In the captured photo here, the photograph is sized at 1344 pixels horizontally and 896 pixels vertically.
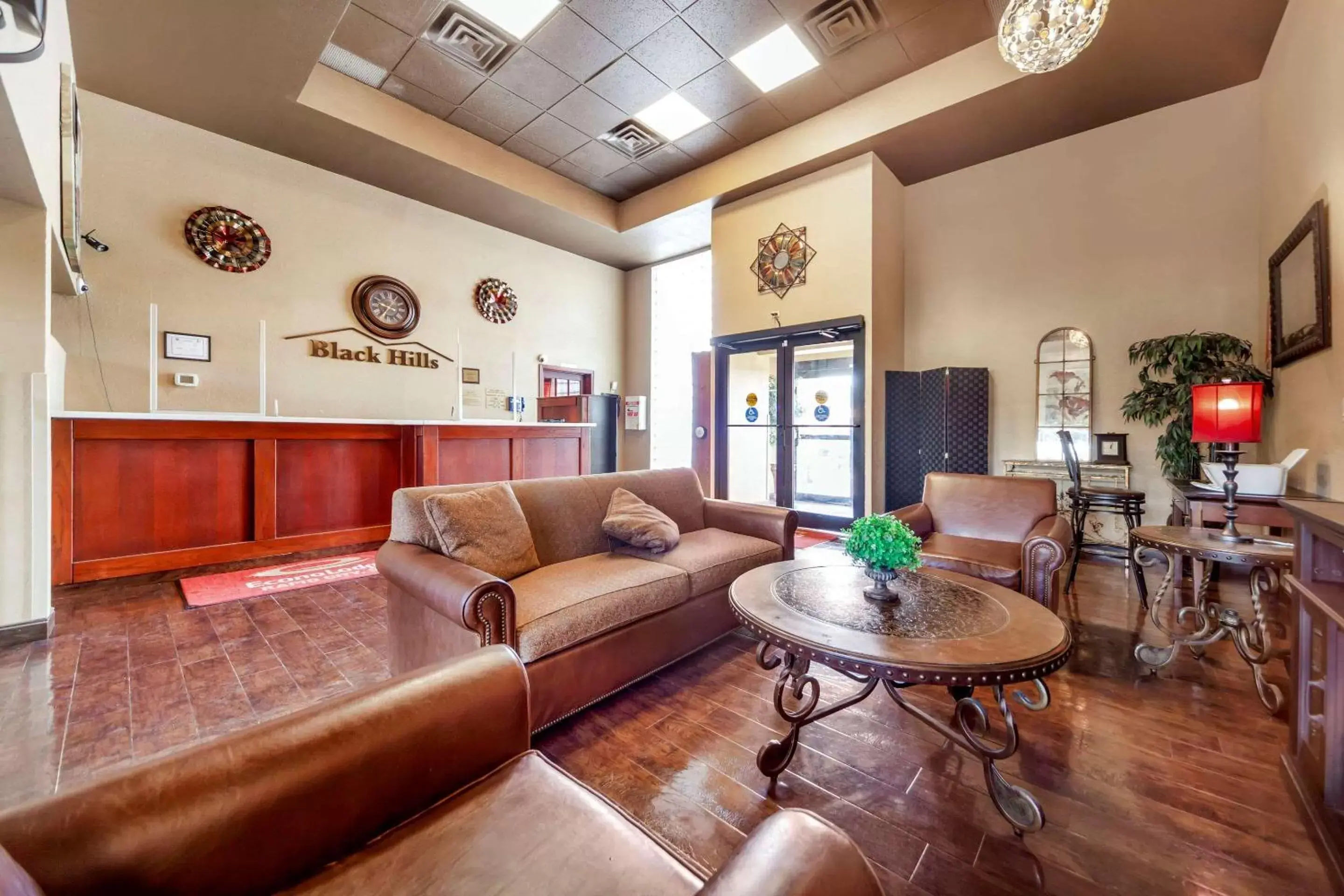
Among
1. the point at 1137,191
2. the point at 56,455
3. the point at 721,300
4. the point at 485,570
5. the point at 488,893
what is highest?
the point at 1137,191

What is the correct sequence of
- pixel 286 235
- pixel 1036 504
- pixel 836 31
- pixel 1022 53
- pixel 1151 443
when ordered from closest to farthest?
1. pixel 1022 53
2. pixel 1036 504
3. pixel 836 31
4. pixel 1151 443
5. pixel 286 235

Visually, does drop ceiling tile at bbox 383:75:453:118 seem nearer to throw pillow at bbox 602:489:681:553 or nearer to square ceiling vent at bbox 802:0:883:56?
square ceiling vent at bbox 802:0:883:56

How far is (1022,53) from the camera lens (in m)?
2.58

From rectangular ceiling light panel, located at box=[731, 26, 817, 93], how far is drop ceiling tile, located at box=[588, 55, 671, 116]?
0.71 metres

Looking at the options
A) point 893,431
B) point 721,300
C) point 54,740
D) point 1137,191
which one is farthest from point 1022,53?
point 54,740

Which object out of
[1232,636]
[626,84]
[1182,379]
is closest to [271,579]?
[626,84]

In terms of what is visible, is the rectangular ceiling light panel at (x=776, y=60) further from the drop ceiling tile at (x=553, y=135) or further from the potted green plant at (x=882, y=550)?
the potted green plant at (x=882, y=550)

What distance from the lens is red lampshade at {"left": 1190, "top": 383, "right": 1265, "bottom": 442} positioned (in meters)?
2.22

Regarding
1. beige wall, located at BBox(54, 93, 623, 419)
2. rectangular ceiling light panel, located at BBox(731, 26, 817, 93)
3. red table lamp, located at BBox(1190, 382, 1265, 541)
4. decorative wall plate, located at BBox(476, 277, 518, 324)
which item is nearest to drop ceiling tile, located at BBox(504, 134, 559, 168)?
beige wall, located at BBox(54, 93, 623, 419)

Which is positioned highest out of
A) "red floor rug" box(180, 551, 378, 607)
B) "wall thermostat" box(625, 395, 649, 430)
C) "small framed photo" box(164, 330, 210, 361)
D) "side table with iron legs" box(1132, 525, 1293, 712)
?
"small framed photo" box(164, 330, 210, 361)

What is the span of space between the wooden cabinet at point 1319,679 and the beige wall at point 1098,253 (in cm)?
337

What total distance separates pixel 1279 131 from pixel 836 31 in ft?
9.61

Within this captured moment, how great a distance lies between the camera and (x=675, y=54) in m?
3.95

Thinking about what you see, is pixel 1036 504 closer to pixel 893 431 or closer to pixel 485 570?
pixel 893 431
